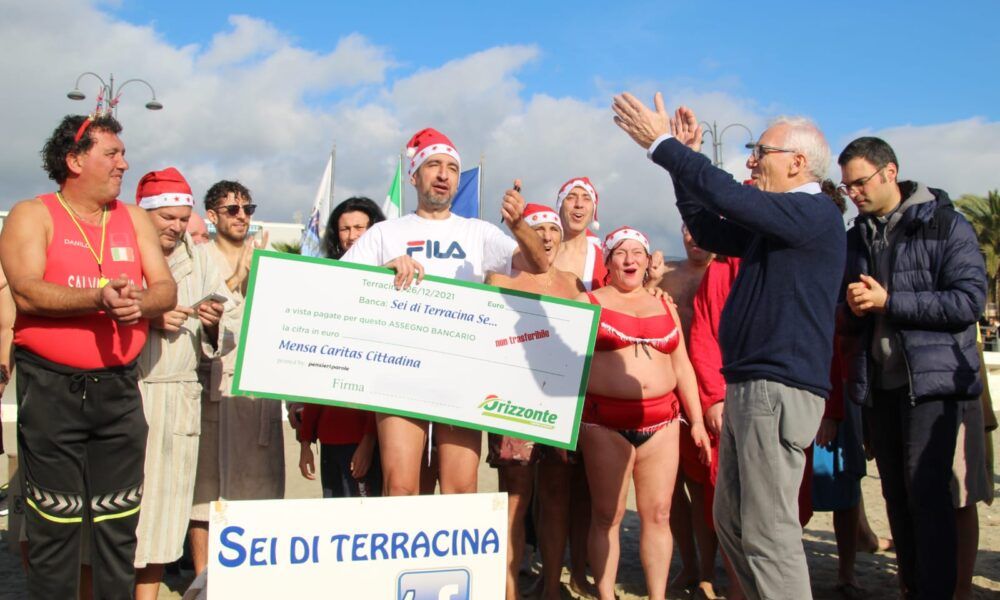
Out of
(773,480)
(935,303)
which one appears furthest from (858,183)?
(773,480)

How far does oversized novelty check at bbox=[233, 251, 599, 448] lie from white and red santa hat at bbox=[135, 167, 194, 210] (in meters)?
1.24

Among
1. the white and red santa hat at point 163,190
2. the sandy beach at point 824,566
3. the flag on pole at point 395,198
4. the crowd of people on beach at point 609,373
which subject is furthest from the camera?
the flag on pole at point 395,198

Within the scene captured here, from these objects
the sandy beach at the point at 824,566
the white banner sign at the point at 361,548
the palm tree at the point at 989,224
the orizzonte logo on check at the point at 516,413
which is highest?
the palm tree at the point at 989,224

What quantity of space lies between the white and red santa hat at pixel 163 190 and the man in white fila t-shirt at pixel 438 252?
1.18 metres

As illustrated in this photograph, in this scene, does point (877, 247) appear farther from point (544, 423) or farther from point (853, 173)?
point (544, 423)

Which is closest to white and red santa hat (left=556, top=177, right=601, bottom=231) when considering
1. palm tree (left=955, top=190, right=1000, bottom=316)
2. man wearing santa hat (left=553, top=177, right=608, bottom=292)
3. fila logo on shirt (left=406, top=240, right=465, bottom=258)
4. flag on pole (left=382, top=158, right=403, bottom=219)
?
man wearing santa hat (left=553, top=177, right=608, bottom=292)

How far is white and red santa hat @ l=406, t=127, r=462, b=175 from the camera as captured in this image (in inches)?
173

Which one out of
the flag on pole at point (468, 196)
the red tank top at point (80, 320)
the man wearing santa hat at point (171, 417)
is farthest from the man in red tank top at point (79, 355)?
the flag on pole at point (468, 196)

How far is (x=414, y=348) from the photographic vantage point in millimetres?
3861

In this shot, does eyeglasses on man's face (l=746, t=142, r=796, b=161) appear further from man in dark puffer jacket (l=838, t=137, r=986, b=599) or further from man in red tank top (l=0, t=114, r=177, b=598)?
man in red tank top (l=0, t=114, r=177, b=598)

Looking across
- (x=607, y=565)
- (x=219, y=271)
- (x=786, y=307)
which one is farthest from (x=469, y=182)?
(x=786, y=307)

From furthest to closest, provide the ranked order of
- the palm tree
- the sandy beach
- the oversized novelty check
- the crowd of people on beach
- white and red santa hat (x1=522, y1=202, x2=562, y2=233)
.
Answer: the palm tree, white and red santa hat (x1=522, y1=202, x2=562, y2=233), the sandy beach, the oversized novelty check, the crowd of people on beach

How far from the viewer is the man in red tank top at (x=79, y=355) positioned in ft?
11.2

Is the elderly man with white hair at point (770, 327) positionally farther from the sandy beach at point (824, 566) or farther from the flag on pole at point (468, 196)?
the flag on pole at point (468, 196)
